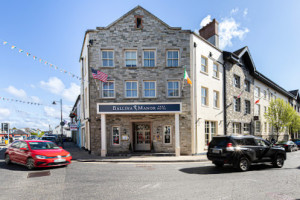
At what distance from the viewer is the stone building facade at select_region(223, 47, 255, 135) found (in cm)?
2040

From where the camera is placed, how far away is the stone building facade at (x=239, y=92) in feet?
66.9

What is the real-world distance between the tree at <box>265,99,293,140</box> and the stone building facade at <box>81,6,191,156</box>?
18.6 metres

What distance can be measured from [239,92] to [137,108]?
14.0 metres

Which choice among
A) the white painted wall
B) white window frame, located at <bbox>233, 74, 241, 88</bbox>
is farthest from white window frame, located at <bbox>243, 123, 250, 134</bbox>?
the white painted wall

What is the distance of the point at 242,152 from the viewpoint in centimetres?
951

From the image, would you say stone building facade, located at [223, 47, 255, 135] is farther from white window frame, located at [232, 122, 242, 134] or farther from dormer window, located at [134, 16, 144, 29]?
dormer window, located at [134, 16, 144, 29]

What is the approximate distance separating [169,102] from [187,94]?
2.19 meters

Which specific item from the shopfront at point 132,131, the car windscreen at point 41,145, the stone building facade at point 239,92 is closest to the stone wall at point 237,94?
the stone building facade at point 239,92

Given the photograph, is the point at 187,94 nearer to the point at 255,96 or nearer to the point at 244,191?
the point at 244,191

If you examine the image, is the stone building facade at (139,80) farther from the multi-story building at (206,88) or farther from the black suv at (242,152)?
the black suv at (242,152)

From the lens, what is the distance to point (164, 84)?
1625 centimetres

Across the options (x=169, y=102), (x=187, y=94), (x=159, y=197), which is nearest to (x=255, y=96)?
(x=187, y=94)

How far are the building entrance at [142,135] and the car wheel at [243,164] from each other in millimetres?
8410

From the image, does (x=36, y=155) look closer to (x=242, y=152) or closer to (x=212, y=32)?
(x=242, y=152)
